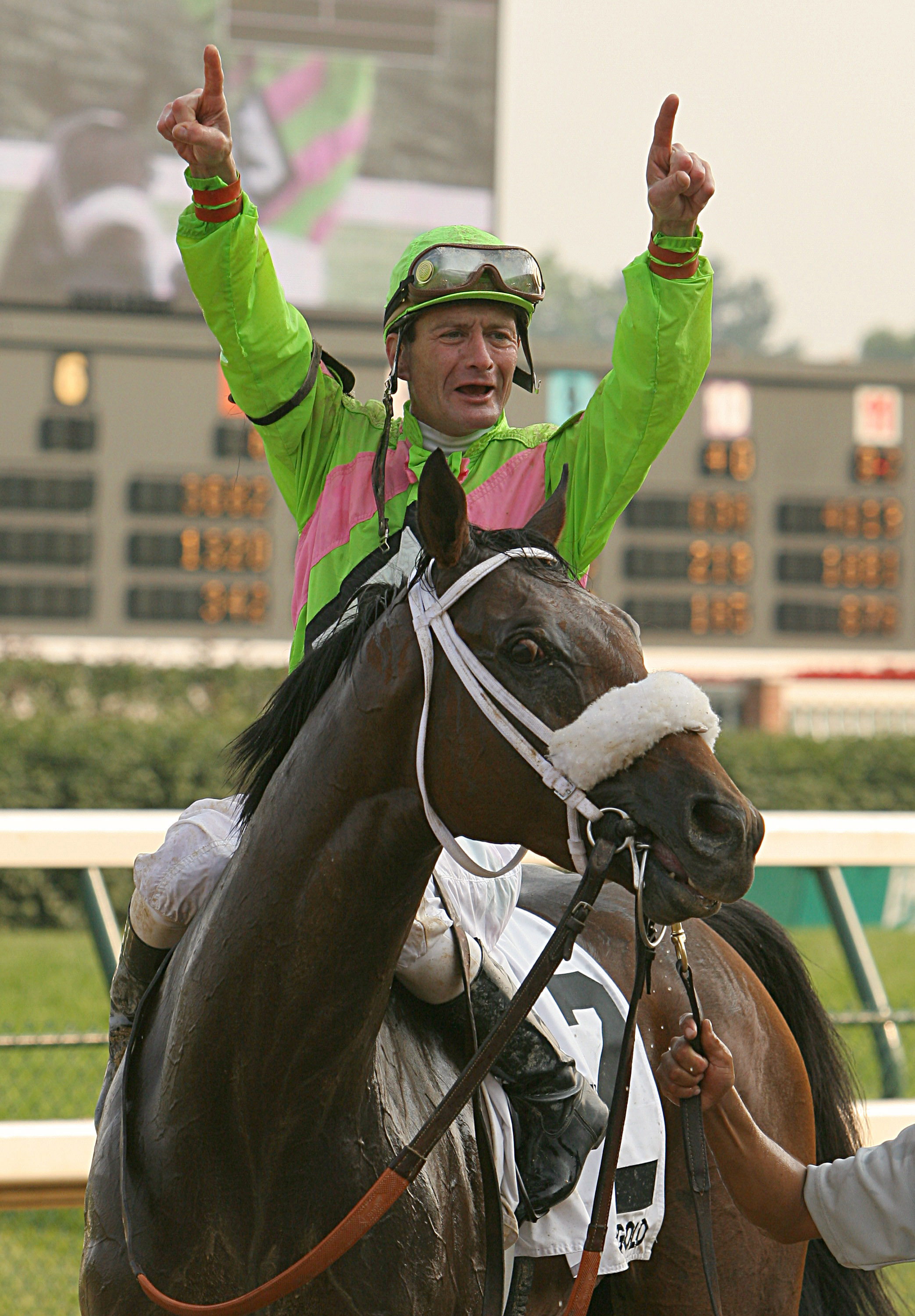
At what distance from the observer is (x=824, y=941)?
8719 millimetres

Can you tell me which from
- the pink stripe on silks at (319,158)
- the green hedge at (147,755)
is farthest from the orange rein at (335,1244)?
the pink stripe on silks at (319,158)

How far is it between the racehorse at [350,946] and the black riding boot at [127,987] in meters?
0.12

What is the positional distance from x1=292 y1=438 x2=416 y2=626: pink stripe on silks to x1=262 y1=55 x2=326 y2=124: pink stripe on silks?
16.4 m

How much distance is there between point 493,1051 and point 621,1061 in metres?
0.16

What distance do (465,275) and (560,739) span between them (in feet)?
2.79

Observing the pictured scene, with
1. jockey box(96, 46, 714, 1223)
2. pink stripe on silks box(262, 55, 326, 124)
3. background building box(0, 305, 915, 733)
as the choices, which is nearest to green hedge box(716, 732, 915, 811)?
background building box(0, 305, 915, 733)

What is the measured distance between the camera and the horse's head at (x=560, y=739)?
1.51m

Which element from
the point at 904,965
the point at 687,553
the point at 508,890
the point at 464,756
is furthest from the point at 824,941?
the point at 464,756

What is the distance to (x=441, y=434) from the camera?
2225mm

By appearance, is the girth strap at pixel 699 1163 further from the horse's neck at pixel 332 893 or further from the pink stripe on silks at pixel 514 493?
the pink stripe on silks at pixel 514 493

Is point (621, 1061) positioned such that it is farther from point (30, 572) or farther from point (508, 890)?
point (30, 572)

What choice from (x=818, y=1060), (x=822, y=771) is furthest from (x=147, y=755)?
(x=818, y=1060)

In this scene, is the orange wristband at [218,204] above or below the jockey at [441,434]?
above

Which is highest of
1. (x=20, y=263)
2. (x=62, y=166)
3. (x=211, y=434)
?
(x=62, y=166)
